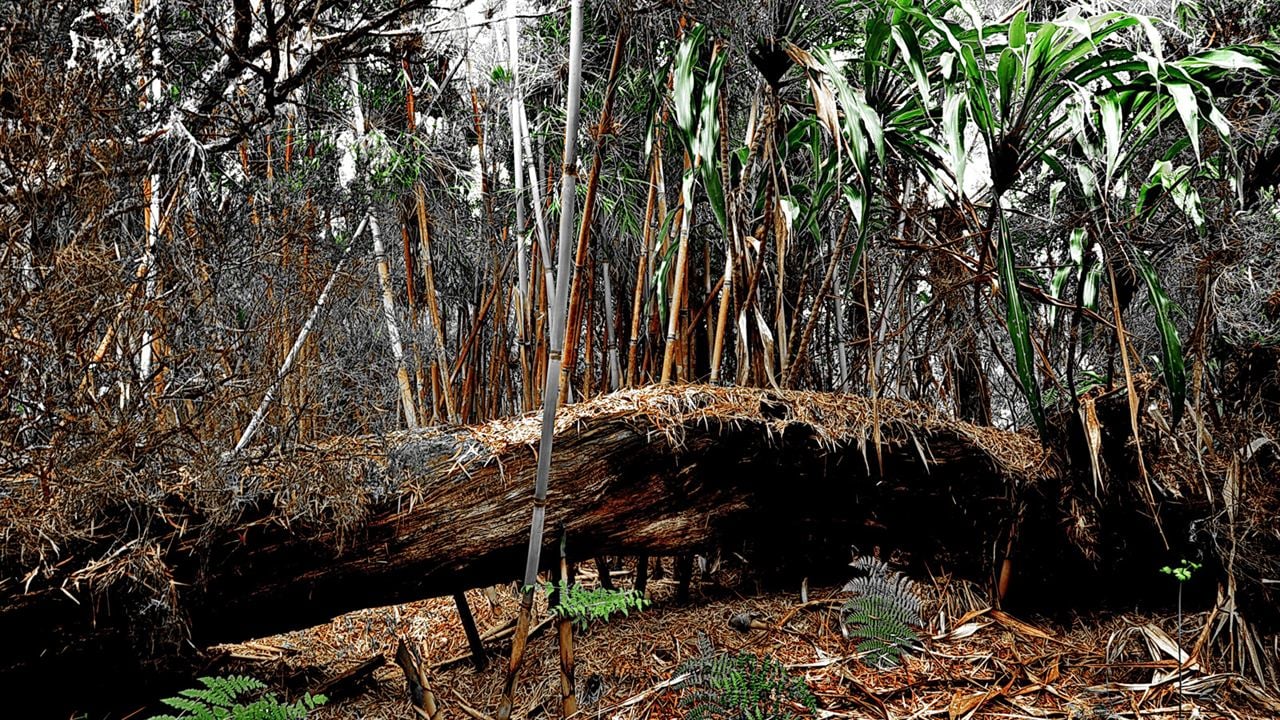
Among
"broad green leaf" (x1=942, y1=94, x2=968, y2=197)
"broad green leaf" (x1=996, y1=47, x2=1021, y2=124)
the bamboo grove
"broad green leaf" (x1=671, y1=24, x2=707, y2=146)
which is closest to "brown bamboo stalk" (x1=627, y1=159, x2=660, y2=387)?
the bamboo grove

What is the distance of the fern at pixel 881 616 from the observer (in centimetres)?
194

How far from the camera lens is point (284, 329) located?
2.32 m

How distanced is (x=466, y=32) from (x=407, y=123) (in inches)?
19.0

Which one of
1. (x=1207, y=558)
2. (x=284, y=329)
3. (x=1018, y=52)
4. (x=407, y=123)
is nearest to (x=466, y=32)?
(x=407, y=123)

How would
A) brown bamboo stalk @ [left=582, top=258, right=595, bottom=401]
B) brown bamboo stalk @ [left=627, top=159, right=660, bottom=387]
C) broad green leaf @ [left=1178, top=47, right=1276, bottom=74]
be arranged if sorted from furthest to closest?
brown bamboo stalk @ [left=582, top=258, right=595, bottom=401] < brown bamboo stalk @ [left=627, top=159, right=660, bottom=387] < broad green leaf @ [left=1178, top=47, right=1276, bottom=74]

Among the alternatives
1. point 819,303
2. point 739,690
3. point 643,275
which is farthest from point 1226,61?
point 739,690

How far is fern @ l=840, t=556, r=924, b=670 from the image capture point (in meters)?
1.94

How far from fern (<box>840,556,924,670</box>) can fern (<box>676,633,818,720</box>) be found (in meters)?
0.26

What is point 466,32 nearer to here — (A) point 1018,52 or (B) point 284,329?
(B) point 284,329

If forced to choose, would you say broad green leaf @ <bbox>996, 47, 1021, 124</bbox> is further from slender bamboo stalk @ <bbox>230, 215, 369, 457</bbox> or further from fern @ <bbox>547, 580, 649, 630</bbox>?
slender bamboo stalk @ <bbox>230, 215, 369, 457</bbox>

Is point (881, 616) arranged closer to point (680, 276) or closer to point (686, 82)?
point (680, 276)

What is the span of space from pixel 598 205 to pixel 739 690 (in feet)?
5.83

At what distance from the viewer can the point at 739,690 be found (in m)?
1.61

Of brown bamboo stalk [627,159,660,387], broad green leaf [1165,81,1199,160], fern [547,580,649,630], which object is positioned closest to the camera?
fern [547,580,649,630]
